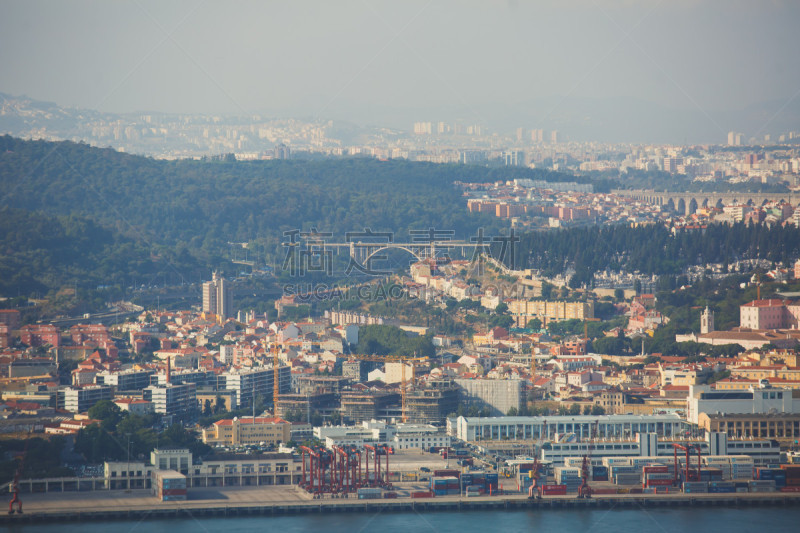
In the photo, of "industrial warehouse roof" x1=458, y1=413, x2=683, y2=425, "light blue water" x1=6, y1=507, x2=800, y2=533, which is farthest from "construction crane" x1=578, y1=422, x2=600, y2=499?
"industrial warehouse roof" x1=458, y1=413, x2=683, y2=425

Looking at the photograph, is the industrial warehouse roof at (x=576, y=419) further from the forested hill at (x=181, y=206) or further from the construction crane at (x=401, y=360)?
the forested hill at (x=181, y=206)

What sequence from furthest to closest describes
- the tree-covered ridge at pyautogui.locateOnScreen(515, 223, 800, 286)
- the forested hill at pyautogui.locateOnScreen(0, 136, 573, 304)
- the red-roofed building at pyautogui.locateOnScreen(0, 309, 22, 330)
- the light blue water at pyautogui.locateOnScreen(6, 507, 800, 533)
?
the forested hill at pyautogui.locateOnScreen(0, 136, 573, 304) < the tree-covered ridge at pyautogui.locateOnScreen(515, 223, 800, 286) < the red-roofed building at pyautogui.locateOnScreen(0, 309, 22, 330) < the light blue water at pyautogui.locateOnScreen(6, 507, 800, 533)

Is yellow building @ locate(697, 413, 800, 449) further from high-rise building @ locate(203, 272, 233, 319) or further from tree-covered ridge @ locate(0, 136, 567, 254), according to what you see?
tree-covered ridge @ locate(0, 136, 567, 254)

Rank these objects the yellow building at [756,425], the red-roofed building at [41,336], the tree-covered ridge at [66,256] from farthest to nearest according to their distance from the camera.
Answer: the tree-covered ridge at [66,256] → the red-roofed building at [41,336] → the yellow building at [756,425]

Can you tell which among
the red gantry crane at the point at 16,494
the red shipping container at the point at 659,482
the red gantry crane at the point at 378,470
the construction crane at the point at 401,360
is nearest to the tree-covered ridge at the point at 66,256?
the construction crane at the point at 401,360

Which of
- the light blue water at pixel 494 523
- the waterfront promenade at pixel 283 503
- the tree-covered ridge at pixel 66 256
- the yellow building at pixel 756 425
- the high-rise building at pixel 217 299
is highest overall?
the tree-covered ridge at pixel 66 256

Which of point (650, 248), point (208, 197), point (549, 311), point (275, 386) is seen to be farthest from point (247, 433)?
point (208, 197)
